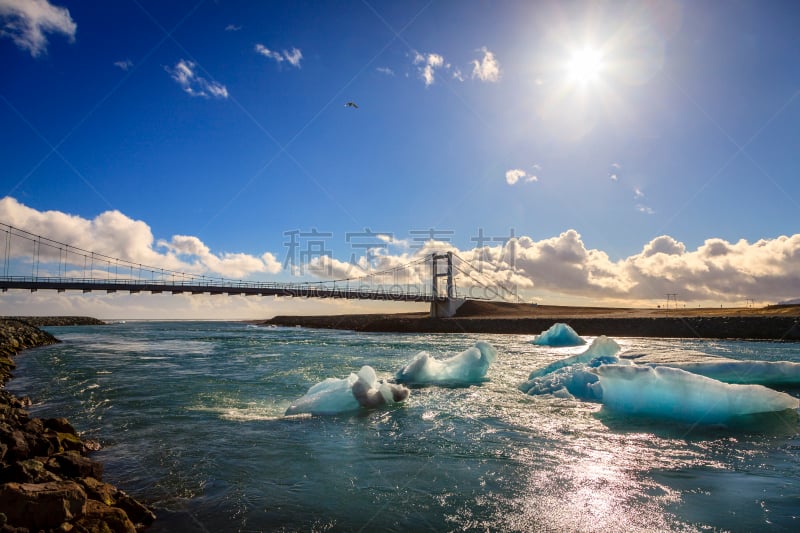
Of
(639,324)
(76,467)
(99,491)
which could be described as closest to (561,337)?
(639,324)

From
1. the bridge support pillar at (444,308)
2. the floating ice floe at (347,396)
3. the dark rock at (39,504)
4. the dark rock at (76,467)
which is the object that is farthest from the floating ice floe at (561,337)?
the bridge support pillar at (444,308)

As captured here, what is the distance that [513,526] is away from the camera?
3.41 m

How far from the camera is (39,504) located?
3.03 m

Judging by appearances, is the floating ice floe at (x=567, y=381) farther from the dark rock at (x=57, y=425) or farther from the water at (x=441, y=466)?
the dark rock at (x=57, y=425)

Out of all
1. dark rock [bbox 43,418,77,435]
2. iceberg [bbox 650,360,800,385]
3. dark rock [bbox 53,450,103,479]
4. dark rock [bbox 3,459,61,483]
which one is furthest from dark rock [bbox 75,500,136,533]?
iceberg [bbox 650,360,800,385]

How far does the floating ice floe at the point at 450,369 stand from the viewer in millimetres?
10625

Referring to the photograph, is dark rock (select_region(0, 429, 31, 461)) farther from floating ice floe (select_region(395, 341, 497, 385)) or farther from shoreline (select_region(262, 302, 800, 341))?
shoreline (select_region(262, 302, 800, 341))

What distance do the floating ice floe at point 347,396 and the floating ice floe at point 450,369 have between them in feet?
8.16

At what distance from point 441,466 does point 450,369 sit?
601cm

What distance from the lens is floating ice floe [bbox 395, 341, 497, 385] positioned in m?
10.6

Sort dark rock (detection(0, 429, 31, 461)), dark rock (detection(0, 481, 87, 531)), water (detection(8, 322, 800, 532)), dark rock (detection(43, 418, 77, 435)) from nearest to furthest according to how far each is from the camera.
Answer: dark rock (detection(0, 481, 87, 531)), water (detection(8, 322, 800, 532)), dark rock (detection(0, 429, 31, 461)), dark rock (detection(43, 418, 77, 435))

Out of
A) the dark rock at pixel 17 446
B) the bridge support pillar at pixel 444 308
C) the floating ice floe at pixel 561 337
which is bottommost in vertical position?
the floating ice floe at pixel 561 337

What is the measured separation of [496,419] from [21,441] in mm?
5657

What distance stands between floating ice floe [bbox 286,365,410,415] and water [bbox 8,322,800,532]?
1.25 feet
